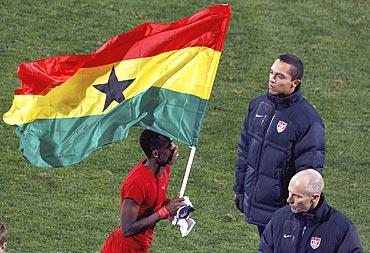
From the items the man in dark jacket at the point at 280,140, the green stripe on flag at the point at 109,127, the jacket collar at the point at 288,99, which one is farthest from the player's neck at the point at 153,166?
the jacket collar at the point at 288,99

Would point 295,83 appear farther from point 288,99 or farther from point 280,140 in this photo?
point 280,140

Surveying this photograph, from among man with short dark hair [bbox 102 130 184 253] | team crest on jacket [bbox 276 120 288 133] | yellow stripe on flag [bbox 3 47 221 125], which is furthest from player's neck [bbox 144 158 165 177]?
team crest on jacket [bbox 276 120 288 133]

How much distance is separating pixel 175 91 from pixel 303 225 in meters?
1.83

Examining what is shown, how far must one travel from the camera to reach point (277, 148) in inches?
424

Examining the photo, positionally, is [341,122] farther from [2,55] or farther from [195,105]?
[195,105]

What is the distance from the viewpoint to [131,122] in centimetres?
1031

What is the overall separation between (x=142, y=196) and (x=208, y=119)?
247 inches

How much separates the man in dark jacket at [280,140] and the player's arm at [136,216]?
3.21 ft

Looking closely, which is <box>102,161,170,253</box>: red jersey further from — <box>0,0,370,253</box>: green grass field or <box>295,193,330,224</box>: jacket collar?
<box>0,0,370,253</box>: green grass field

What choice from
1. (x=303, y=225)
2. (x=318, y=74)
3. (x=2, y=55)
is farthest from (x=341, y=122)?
(x=303, y=225)

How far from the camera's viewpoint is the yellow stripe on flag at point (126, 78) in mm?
10305

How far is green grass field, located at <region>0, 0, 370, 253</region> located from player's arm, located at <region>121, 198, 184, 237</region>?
10.6ft

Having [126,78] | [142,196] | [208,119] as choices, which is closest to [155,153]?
[142,196]

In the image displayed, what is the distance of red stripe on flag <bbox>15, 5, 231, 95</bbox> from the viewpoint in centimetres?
1037
